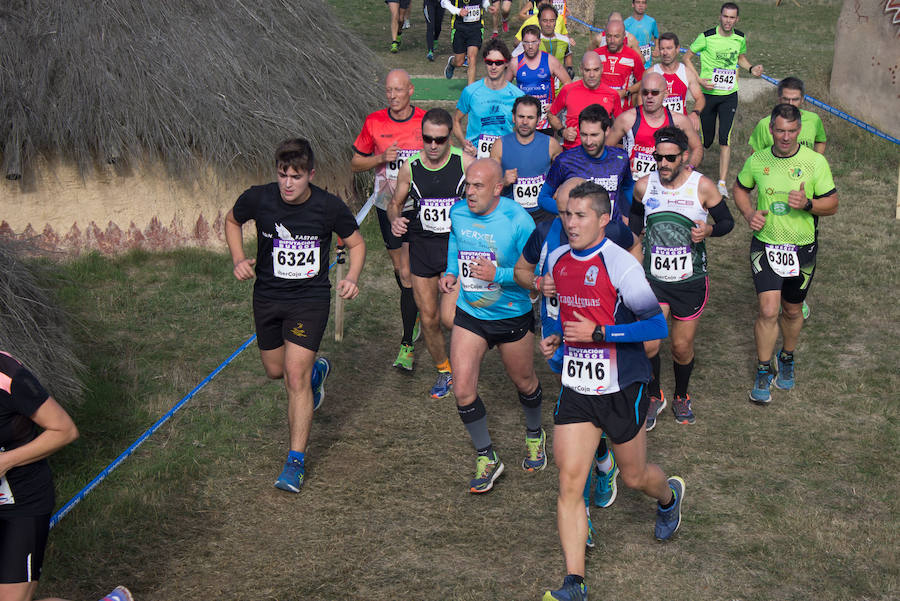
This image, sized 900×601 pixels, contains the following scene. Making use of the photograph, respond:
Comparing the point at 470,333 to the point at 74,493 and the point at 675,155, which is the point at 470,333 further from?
the point at 74,493

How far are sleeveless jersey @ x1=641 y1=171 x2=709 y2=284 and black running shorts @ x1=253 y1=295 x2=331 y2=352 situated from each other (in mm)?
2270

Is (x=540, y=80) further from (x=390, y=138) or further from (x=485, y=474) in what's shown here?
(x=485, y=474)

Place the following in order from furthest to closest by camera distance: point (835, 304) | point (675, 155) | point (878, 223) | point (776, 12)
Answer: point (776, 12)
point (878, 223)
point (835, 304)
point (675, 155)

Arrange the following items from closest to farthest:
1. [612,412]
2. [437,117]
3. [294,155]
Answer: [612,412] < [294,155] < [437,117]

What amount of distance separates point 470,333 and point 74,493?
104 inches

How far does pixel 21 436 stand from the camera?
415 cm

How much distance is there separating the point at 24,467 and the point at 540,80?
299 inches

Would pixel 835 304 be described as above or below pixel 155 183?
below

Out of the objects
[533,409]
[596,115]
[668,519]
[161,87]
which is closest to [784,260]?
[596,115]

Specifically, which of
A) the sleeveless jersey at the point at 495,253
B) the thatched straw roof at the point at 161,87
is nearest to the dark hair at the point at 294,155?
the sleeveless jersey at the point at 495,253

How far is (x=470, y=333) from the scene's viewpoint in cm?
627

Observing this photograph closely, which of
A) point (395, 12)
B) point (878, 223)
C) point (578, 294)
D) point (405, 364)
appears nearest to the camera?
point (578, 294)

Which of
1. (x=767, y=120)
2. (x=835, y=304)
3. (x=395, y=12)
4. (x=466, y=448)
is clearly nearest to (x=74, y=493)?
(x=466, y=448)

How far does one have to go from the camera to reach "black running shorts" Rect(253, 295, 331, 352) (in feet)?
20.4
